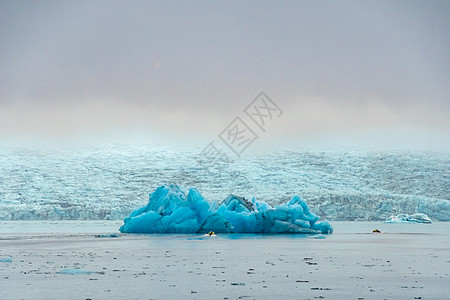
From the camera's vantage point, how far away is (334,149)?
3883 inches

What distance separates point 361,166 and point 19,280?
83.4 m

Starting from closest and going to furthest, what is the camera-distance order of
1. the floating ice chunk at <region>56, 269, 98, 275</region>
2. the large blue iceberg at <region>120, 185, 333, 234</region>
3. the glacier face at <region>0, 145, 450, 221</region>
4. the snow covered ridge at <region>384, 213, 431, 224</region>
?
the floating ice chunk at <region>56, 269, 98, 275</region> → the large blue iceberg at <region>120, 185, 333, 234</region> → the snow covered ridge at <region>384, 213, 431, 224</region> → the glacier face at <region>0, 145, 450, 221</region>

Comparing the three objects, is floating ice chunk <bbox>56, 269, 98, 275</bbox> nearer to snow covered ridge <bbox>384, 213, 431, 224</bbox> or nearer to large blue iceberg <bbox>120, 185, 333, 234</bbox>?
large blue iceberg <bbox>120, 185, 333, 234</bbox>

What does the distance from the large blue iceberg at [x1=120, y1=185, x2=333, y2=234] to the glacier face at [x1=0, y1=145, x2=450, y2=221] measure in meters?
30.3

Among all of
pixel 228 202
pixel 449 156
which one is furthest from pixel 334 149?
pixel 228 202

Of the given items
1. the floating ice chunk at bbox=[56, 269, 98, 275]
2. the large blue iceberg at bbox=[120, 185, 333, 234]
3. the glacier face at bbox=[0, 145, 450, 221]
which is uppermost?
the glacier face at bbox=[0, 145, 450, 221]

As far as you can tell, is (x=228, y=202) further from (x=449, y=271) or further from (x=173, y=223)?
(x=449, y=271)

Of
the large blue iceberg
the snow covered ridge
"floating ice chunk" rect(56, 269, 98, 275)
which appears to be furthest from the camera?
the snow covered ridge

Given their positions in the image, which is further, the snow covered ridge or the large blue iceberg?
the snow covered ridge

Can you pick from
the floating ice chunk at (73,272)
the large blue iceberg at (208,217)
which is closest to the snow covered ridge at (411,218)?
the large blue iceberg at (208,217)

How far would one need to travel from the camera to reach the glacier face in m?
65.1

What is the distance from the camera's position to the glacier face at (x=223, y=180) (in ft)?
214

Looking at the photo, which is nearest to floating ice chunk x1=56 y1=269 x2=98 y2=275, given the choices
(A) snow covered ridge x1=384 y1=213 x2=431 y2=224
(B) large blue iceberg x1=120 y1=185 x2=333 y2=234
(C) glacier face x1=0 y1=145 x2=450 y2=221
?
(B) large blue iceberg x1=120 y1=185 x2=333 y2=234

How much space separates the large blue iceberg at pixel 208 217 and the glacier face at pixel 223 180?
30323 mm
